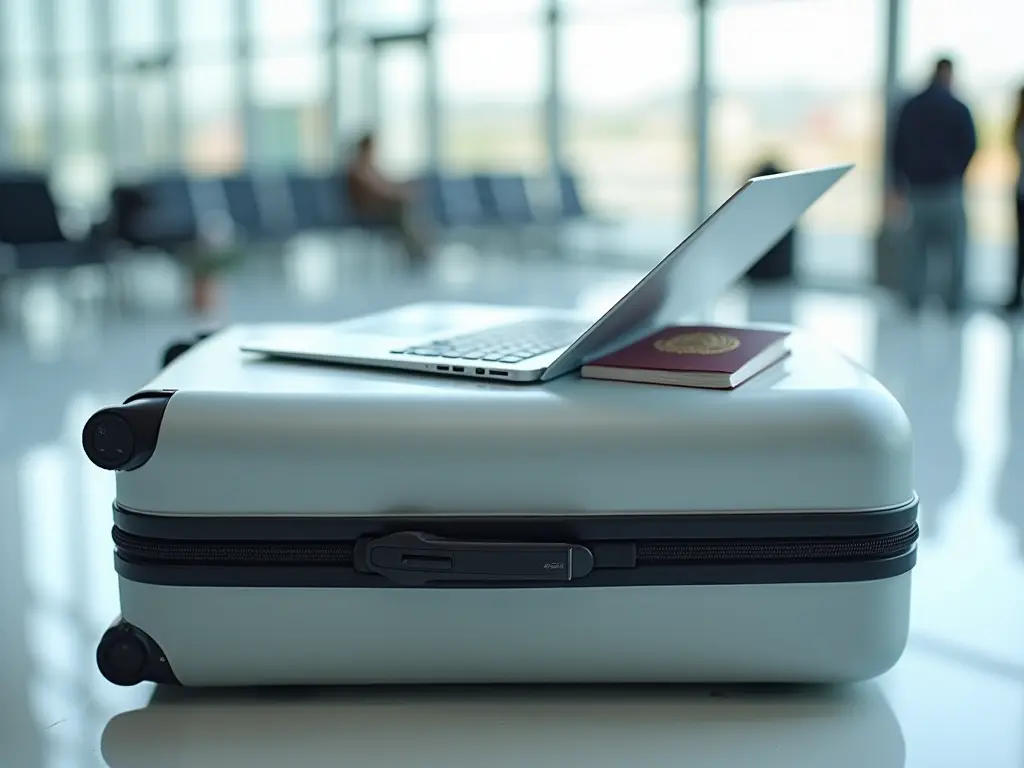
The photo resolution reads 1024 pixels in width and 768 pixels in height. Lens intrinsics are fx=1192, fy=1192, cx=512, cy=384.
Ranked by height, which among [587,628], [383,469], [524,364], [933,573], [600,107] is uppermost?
[600,107]

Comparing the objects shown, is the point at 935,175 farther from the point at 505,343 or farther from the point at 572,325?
the point at 505,343

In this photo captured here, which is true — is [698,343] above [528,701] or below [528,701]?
above

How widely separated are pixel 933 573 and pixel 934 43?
6418 mm

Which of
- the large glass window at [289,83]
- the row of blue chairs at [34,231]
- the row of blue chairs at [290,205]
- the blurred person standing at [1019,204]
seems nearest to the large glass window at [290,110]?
the large glass window at [289,83]

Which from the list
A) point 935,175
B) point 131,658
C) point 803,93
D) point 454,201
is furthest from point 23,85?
point 131,658

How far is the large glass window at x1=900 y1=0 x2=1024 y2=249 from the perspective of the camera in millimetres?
7527

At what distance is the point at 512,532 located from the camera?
1.64m

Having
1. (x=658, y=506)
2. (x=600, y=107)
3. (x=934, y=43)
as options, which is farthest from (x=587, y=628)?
(x=600, y=107)

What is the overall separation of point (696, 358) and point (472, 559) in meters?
0.49

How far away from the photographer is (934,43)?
7.87 meters

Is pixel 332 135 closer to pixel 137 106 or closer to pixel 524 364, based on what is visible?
pixel 137 106

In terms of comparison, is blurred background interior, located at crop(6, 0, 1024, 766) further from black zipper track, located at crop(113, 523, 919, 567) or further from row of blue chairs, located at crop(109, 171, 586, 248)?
black zipper track, located at crop(113, 523, 919, 567)

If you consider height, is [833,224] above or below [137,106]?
below

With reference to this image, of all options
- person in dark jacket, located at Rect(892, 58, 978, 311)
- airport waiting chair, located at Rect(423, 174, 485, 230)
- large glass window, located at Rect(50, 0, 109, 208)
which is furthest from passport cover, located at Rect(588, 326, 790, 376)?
large glass window, located at Rect(50, 0, 109, 208)
